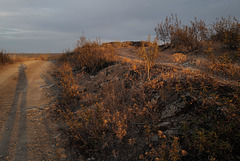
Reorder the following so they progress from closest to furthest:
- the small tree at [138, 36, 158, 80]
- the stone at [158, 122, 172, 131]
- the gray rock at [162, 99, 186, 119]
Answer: the stone at [158, 122, 172, 131], the gray rock at [162, 99, 186, 119], the small tree at [138, 36, 158, 80]

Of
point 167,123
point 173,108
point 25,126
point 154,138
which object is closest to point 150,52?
point 173,108

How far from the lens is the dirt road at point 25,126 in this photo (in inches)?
106

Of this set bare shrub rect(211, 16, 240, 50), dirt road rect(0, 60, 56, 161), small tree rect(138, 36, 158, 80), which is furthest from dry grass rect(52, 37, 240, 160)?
bare shrub rect(211, 16, 240, 50)

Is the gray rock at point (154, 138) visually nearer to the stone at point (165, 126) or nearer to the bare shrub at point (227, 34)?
the stone at point (165, 126)

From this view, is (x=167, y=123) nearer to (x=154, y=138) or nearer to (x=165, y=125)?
(x=165, y=125)

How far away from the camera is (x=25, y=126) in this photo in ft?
11.8

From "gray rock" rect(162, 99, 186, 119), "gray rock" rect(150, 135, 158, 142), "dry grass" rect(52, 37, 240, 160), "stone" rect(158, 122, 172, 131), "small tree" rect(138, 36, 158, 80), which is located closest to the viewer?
"dry grass" rect(52, 37, 240, 160)

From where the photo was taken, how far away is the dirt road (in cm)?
270

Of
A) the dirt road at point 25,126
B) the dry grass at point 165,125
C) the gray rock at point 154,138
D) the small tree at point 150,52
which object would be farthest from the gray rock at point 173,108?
the dirt road at point 25,126

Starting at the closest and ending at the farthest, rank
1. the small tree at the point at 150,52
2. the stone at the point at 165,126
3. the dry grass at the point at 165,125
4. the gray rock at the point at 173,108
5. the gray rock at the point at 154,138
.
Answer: the dry grass at the point at 165,125 < the gray rock at the point at 154,138 < the stone at the point at 165,126 < the gray rock at the point at 173,108 < the small tree at the point at 150,52

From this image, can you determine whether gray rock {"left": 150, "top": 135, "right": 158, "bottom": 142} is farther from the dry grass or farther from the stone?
the stone

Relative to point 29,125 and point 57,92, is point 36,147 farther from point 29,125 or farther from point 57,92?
point 57,92

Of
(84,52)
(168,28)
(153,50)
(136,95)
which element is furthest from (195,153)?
(168,28)

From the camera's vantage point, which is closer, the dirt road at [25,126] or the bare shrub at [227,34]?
the dirt road at [25,126]
